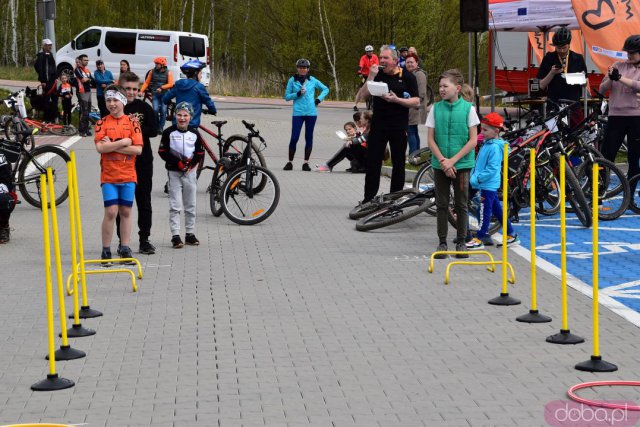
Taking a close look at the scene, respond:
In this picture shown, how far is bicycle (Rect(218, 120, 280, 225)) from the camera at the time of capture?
531 inches

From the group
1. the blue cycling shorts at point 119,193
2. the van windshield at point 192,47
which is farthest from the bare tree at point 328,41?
the blue cycling shorts at point 119,193

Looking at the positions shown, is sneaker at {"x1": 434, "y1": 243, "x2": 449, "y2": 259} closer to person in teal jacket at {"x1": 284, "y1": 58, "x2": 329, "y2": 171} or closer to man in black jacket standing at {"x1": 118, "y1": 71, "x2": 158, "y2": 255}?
man in black jacket standing at {"x1": 118, "y1": 71, "x2": 158, "y2": 255}

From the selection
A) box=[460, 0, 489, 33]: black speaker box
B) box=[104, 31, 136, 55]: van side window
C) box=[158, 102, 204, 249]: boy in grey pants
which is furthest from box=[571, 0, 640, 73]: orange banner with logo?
box=[104, 31, 136, 55]: van side window

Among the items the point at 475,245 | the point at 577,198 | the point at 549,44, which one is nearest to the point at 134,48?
the point at 549,44

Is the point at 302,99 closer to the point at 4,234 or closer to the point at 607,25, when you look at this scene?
the point at 607,25

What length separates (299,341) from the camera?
25.8 ft

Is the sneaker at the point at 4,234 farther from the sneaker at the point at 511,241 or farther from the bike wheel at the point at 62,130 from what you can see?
the bike wheel at the point at 62,130

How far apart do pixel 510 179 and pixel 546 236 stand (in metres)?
0.76

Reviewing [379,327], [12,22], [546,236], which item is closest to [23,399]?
[379,327]

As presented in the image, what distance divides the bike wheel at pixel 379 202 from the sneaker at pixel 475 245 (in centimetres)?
165

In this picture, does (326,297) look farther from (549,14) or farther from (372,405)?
(549,14)

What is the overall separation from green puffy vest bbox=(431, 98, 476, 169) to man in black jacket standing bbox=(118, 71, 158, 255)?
275 centimetres

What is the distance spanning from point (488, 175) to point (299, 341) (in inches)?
172

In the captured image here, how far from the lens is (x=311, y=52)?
5025cm
